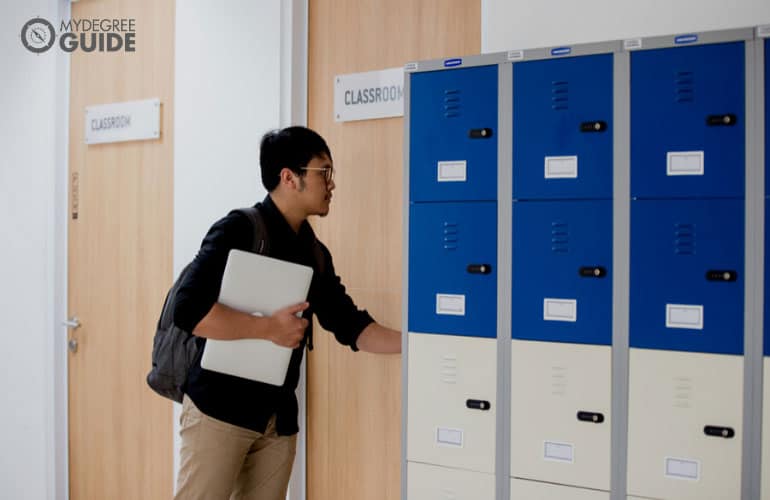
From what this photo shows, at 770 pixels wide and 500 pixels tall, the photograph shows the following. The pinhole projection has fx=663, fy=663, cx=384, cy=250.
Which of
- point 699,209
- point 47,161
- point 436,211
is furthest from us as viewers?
point 47,161

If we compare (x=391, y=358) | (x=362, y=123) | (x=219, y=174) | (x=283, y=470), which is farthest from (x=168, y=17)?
(x=283, y=470)

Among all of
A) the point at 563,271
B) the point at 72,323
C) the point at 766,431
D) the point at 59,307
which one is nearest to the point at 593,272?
the point at 563,271

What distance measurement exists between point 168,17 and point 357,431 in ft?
7.69

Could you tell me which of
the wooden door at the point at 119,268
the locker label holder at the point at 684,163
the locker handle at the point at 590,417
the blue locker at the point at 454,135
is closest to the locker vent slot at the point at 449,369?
the locker handle at the point at 590,417

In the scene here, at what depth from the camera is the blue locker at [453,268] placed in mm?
2047

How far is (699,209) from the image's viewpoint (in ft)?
5.92

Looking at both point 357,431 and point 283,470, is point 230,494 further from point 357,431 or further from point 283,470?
point 357,431

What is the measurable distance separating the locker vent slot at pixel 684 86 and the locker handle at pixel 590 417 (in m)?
0.91

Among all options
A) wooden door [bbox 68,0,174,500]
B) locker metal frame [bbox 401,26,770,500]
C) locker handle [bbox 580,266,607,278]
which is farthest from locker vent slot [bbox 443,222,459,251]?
wooden door [bbox 68,0,174,500]

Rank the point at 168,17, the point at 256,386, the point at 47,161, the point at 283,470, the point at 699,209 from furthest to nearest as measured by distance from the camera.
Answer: the point at 47,161
the point at 168,17
the point at 283,470
the point at 256,386
the point at 699,209

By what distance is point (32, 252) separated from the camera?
4.08m

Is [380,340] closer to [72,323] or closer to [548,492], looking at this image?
[548,492]

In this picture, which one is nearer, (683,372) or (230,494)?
(683,372)

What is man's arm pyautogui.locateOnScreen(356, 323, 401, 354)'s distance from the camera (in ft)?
8.23
